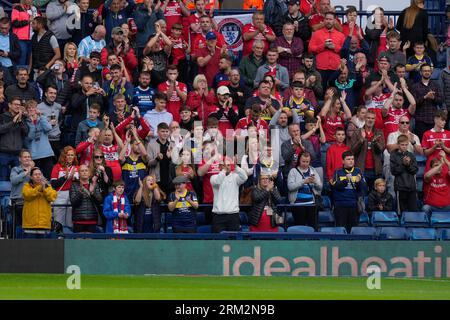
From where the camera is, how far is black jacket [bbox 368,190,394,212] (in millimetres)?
27562

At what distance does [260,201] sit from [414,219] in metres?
3.42

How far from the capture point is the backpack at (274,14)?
3136 centimetres

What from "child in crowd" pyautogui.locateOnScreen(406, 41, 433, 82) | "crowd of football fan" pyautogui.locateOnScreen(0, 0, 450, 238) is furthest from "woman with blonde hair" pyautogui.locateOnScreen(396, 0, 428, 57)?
"child in crowd" pyautogui.locateOnScreen(406, 41, 433, 82)

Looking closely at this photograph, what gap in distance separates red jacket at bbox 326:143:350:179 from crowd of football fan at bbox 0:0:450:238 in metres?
0.03

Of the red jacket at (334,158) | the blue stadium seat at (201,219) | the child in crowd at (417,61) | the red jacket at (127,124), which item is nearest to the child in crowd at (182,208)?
the blue stadium seat at (201,219)

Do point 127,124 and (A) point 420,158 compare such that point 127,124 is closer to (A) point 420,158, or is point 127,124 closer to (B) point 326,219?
(B) point 326,219

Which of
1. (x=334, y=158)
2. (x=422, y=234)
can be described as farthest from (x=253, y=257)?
(x=422, y=234)

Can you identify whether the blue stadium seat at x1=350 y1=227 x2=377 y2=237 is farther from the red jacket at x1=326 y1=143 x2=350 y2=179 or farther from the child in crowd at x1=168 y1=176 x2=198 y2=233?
the child in crowd at x1=168 y1=176 x2=198 y2=233

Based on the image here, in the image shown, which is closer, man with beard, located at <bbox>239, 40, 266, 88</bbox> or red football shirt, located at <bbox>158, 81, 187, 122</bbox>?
red football shirt, located at <bbox>158, 81, 187, 122</bbox>

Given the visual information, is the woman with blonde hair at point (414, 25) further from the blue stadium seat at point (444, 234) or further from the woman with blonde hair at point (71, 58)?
the woman with blonde hair at point (71, 58)

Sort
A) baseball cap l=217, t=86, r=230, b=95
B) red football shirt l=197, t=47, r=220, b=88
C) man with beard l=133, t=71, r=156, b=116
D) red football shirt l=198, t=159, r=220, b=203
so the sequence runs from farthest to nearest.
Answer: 1. red football shirt l=197, t=47, r=220, b=88
2. man with beard l=133, t=71, r=156, b=116
3. baseball cap l=217, t=86, r=230, b=95
4. red football shirt l=198, t=159, r=220, b=203

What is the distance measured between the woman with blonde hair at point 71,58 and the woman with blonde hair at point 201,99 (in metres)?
2.63

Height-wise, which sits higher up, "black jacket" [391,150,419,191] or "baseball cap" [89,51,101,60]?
"baseball cap" [89,51,101,60]
